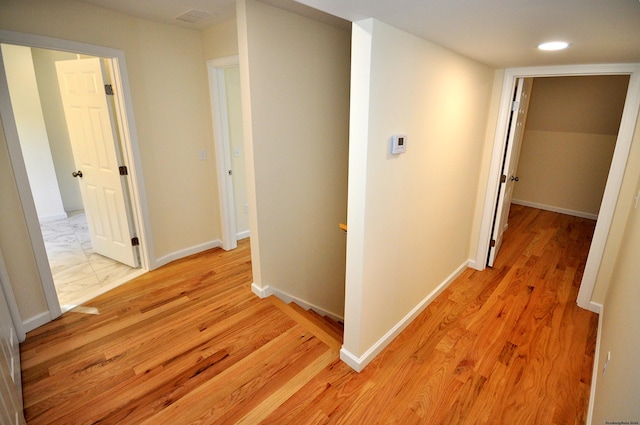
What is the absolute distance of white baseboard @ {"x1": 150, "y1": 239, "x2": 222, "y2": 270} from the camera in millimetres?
3352

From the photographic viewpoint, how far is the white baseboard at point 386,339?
2.07 m

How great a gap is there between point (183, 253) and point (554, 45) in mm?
3709

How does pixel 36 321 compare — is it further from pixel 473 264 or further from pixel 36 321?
pixel 473 264

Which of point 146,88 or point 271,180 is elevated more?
point 146,88

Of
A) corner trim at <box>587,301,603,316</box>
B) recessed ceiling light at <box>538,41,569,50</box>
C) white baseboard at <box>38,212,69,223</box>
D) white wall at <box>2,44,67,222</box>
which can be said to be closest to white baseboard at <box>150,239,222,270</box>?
white wall at <box>2,44,67,222</box>

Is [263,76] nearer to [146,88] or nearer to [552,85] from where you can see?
[146,88]

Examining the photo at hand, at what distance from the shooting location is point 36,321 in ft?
7.88

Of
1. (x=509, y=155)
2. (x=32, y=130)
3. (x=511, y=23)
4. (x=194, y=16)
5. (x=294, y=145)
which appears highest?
(x=194, y=16)

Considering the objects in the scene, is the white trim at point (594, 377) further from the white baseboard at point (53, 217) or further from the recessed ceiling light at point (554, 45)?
the white baseboard at point (53, 217)

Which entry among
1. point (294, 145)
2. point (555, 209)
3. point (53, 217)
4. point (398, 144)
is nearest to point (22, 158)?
point (294, 145)

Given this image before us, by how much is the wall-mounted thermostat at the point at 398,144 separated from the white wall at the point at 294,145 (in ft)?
3.63

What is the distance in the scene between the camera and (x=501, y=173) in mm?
3203

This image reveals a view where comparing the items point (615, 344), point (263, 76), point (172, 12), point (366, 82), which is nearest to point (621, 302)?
point (615, 344)

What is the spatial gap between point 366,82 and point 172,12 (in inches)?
81.2
